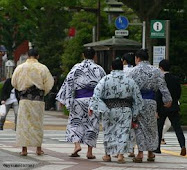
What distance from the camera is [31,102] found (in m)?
13.7

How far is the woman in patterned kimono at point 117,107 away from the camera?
12930mm

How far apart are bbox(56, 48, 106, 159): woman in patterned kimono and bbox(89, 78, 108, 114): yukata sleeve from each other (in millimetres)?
639

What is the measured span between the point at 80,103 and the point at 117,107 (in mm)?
830

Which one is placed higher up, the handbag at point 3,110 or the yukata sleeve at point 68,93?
the yukata sleeve at point 68,93

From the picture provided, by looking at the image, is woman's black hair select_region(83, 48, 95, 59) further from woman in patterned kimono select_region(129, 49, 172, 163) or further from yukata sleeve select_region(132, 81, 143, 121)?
yukata sleeve select_region(132, 81, 143, 121)

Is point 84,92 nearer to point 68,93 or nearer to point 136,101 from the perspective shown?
point 68,93

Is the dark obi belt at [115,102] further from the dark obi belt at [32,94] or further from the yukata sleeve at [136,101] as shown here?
the dark obi belt at [32,94]

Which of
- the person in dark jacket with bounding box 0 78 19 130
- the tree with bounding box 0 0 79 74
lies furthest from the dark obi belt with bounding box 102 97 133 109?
the tree with bounding box 0 0 79 74

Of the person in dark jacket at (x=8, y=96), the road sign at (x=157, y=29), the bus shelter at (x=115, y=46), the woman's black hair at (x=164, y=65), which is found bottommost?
the person in dark jacket at (x=8, y=96)

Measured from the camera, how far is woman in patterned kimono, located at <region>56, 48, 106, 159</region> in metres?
13.6

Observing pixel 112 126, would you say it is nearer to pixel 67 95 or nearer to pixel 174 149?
pixel 67 95

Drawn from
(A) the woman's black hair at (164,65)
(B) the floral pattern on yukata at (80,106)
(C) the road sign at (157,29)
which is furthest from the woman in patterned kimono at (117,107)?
(C) the road sign at (157,29)

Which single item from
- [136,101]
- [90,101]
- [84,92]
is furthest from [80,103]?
[136,101]

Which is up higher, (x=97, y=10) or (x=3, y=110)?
(x=97, y=10)
